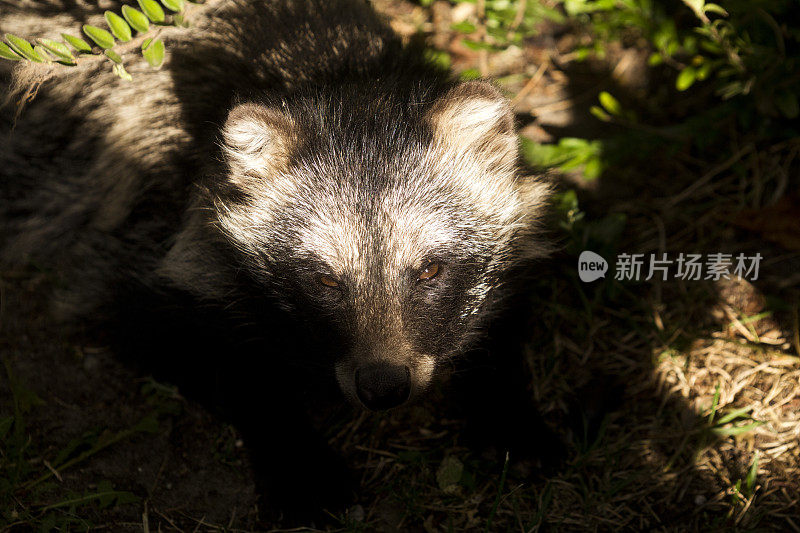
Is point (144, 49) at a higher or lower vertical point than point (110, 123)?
higher

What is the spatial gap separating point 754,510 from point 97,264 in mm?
3618

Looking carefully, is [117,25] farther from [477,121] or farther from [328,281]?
[477,121]

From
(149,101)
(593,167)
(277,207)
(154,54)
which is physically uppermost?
(154,54)

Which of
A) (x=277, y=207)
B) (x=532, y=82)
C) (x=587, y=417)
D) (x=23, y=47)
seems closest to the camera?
(x=23, y=47)

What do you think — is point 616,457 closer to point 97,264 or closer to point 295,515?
point 295,515

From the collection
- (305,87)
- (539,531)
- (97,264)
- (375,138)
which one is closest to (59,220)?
(97,264)

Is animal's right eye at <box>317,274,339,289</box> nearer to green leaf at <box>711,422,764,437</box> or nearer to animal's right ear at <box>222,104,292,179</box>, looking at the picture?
animal's right ear at <box>222,104,292,179</box>

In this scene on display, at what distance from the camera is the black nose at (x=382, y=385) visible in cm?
263

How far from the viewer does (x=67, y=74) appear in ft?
10.8

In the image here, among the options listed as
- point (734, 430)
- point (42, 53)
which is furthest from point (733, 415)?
point (42, 53)

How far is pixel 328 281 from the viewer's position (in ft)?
9.04

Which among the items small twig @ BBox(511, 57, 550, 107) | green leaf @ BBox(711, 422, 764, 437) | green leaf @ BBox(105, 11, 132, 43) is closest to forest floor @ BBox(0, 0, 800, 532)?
green leaf @ BBox(711, 422, 764, 437)

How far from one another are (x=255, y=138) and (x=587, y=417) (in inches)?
92.8

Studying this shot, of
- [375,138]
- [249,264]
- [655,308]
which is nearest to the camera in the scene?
[375,138]
